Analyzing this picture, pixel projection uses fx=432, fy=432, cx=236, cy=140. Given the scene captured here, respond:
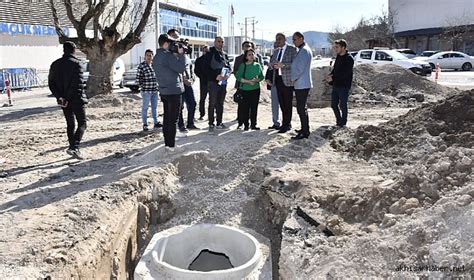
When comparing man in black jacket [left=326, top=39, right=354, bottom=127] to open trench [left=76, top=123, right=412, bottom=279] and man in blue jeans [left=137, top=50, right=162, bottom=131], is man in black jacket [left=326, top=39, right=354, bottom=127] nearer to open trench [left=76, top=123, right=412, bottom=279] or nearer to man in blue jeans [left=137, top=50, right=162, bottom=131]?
open trench [left=76, top=123, right=412, bottom=279]

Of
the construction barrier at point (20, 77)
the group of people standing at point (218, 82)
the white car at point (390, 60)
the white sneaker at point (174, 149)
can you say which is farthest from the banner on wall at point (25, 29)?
the white sneaker at point (174, 149)

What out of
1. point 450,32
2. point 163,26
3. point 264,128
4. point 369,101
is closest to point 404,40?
point 450,32

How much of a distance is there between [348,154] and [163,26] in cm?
4451

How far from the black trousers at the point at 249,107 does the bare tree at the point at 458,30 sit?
41.8 meters

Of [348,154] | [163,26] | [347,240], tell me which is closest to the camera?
[347,240]

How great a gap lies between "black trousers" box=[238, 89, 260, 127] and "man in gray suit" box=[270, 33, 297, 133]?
53cm

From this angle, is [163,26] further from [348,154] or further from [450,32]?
[348,154]

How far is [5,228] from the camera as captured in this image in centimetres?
466

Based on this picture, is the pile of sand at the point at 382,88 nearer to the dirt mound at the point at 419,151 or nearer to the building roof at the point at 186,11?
the dirt mound at the point at 419,151

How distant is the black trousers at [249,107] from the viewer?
8.39m

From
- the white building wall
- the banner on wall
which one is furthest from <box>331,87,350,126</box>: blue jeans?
the white building wall

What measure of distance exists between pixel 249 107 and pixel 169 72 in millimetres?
2400

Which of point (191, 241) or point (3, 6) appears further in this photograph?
point (3, 6)

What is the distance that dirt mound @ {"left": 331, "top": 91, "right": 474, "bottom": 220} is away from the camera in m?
4.25
